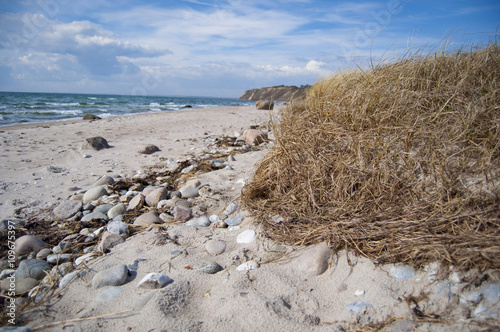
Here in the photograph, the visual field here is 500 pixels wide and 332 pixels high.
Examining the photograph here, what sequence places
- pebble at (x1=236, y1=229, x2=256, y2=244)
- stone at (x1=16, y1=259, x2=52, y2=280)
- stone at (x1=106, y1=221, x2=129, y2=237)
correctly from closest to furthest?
stone at (x1=16, y1=259, x2=52, y2=280) → pebble at (x1=236, y1=229, x2=256, y2=244) → stone at (x1=106, y1=221, x2=129, y2=237)

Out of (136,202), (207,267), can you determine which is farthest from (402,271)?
(136,202)

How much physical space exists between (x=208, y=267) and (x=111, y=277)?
2.00 ft

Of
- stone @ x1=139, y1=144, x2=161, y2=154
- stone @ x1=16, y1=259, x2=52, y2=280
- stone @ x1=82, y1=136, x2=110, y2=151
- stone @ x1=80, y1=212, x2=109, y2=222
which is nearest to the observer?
stone @ x1=16, y1=259, x2=52, y2=280

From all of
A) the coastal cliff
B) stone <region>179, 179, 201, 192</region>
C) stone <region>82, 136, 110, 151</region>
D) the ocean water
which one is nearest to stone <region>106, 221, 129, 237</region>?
stone <region>179, 179, 201, 192</region>

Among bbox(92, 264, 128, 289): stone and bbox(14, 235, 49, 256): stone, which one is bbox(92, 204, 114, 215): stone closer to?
bbox(14, 235, 49, 256): stone

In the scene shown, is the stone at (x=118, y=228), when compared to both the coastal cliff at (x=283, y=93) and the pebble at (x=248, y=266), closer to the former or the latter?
the pebble at (x=248, y=266)

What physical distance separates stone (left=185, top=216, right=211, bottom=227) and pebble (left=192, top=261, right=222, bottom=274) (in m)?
0.60

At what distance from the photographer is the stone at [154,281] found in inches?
64.5

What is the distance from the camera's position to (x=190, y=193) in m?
2.97

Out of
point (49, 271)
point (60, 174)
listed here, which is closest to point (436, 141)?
point (49, 271)

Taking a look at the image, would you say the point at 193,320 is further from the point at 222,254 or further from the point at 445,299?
the point at 445,299

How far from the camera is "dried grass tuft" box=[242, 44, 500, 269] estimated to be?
1.53 metres

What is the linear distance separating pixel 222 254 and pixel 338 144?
1.28 metres

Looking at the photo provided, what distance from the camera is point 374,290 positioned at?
4.66 ft
